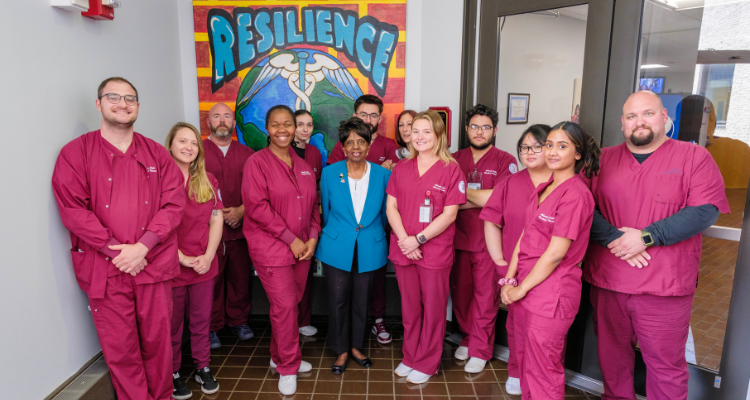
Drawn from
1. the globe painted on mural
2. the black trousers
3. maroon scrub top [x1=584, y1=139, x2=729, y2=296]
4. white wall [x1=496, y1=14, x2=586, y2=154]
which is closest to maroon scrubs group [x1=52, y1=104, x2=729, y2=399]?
maroon scrub top [x1=584, y1=139, x2=729, y2=296]

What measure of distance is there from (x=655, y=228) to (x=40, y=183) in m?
3.09

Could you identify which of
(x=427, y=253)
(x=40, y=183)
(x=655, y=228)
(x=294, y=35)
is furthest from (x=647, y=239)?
(x=294, y=35)

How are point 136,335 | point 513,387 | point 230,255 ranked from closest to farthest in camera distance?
point 136,335 → point 513,387 → point 230,255

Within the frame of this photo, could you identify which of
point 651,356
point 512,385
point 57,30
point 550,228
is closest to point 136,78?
point 57,30

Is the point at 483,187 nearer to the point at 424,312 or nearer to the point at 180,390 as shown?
the point at 424,312

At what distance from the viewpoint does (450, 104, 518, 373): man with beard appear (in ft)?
10.2

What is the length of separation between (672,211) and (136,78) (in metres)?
3.49

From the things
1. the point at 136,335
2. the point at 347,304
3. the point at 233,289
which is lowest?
the point at 233,289

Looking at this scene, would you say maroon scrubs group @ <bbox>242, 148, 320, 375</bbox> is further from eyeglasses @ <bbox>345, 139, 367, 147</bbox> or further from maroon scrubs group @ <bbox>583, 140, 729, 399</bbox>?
maroon scrubs group @ <bbox>583, 140, 729, 399</bbox>

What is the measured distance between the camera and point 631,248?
2.21 m

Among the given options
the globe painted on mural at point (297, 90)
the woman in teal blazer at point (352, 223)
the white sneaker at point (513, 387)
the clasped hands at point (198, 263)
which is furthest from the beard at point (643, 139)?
the clasped hands at point (198, 263)

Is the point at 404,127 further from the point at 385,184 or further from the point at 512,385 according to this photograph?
the point at 512,385

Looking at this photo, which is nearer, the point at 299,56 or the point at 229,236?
the point at 229,236

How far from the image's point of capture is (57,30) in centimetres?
230
